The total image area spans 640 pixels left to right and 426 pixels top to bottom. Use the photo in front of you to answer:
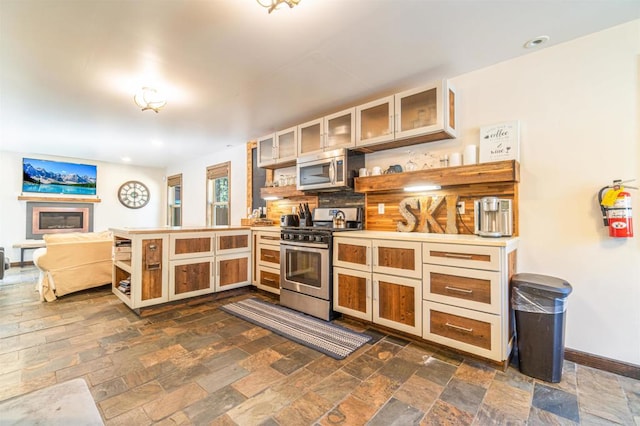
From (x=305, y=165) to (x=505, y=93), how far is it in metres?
2.28

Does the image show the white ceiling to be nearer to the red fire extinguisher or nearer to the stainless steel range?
the red fire extinguisher

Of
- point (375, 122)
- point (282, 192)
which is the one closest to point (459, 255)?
point (375, 122)

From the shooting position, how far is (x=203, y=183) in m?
6.82

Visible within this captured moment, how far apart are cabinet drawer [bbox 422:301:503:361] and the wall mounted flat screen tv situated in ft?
27.2

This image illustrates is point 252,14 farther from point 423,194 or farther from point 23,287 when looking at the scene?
point 23,287

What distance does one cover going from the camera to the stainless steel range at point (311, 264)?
10.2 feet

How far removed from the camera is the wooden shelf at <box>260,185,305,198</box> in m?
4.30

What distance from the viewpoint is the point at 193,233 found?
3588 mm

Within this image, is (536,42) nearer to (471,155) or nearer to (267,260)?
(471,155)

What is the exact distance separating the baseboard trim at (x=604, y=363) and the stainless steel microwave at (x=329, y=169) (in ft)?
8.32

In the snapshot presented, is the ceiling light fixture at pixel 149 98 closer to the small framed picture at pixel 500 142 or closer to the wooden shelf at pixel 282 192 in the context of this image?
the wooden shelf at pixel 282 192

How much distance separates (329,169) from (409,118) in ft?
3.57

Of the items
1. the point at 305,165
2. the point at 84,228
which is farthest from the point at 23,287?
the point at 305,165

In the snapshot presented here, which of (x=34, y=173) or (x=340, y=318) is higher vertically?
(x=34, y=173)
